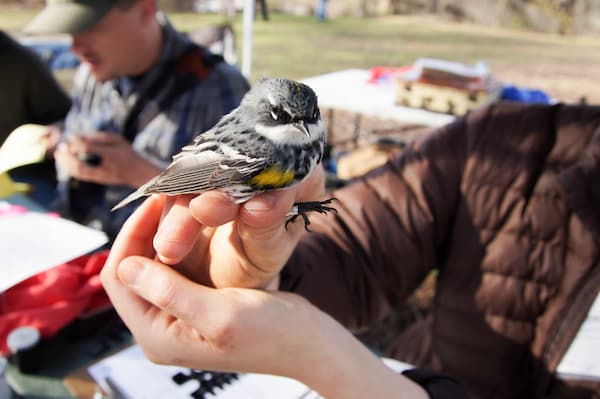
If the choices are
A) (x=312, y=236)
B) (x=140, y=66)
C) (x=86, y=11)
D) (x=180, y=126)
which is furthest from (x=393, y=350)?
(x=86, y=11)

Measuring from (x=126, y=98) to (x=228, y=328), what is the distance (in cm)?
151

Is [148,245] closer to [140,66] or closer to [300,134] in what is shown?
[300,134]

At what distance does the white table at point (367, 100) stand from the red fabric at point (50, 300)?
5.12 feet

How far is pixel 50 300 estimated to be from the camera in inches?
44.2

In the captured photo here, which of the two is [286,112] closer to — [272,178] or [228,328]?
[272,178]

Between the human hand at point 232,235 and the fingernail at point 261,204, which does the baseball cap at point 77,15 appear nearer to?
the human hand at point 232,235

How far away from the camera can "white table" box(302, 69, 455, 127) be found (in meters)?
2.62

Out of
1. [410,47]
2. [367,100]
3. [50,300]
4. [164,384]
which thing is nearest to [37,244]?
[50,300]

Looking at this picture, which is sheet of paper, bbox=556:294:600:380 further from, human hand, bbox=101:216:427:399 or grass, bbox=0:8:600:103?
grass, bbox=0:8:600:103

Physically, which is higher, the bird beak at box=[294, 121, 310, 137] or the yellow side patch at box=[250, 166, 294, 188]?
the bird beak at box=[294, 121, 310, 137]

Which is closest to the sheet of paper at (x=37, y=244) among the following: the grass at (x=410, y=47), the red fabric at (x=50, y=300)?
the red fabric at (x=50, y=300)

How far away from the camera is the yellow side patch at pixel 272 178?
30.6 inches

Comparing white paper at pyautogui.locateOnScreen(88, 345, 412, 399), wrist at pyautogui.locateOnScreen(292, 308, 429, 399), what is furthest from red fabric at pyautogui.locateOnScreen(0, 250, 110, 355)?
wrist at pyautogui.locateOnScreen(292, 308, 429, 399)

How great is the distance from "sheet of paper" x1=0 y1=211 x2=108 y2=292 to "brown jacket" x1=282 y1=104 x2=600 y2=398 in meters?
0.53
